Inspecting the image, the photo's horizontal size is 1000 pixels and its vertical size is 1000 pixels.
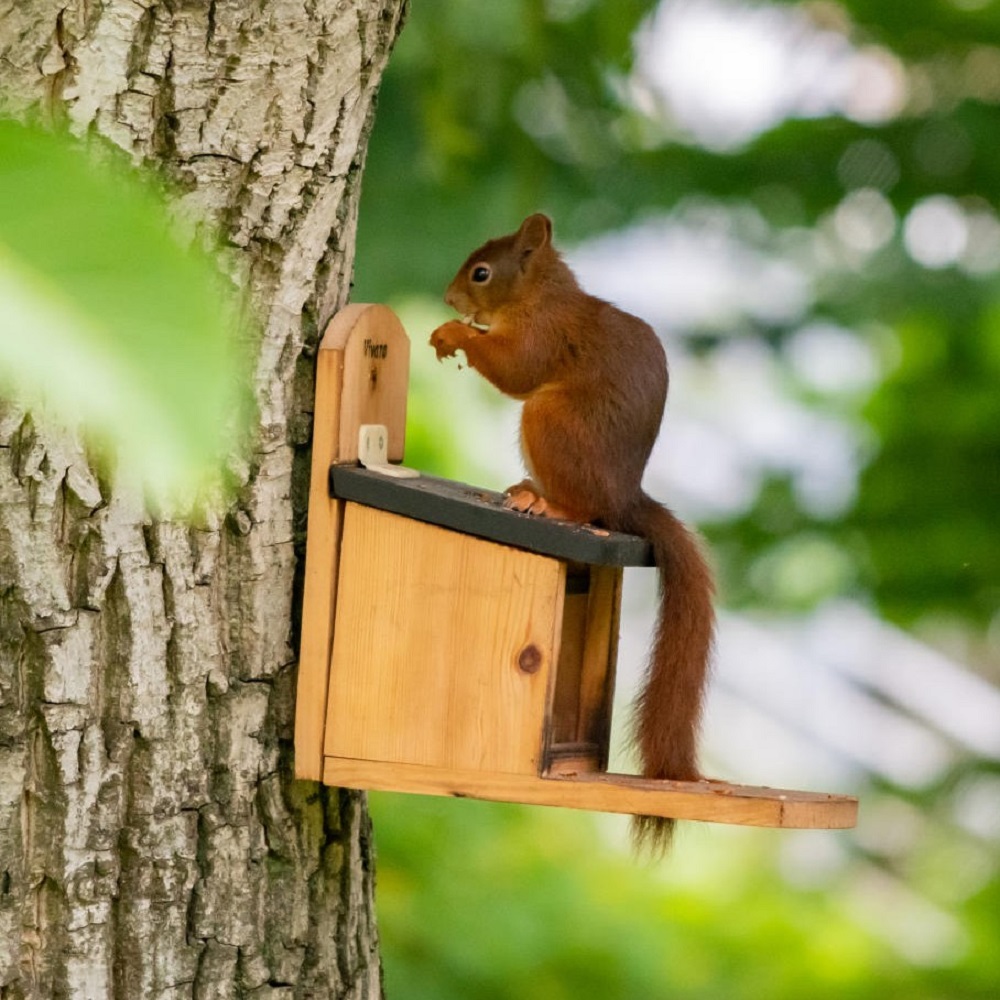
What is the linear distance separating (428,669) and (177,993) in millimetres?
438

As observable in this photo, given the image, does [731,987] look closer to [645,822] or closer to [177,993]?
[645,822]

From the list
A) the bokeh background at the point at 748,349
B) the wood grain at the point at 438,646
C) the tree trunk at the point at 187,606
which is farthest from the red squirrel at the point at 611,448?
the bokeh background at the point at 748,349

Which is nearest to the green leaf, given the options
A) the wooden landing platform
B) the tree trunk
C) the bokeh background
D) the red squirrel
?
the tree trunk

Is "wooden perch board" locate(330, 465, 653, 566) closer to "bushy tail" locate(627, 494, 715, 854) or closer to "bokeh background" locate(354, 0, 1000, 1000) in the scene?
"bushy tail" locate(627, 494, 715, 854)

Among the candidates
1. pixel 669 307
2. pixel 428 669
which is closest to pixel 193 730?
pixel 428 669

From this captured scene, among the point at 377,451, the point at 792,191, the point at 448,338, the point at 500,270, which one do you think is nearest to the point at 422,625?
the point at 377,451

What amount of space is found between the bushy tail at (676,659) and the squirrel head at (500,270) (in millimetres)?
500

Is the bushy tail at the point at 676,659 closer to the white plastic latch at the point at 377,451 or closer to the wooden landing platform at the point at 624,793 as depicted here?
the wooden landing platform at the point at 624,793

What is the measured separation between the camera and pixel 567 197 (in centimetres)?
309

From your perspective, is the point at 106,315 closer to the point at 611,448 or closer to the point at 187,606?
the point at 187,606

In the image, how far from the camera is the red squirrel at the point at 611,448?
1.66m

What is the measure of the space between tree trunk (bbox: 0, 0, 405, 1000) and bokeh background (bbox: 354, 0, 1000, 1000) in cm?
80

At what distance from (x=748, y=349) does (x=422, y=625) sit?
2089 mm

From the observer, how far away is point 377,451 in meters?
1.71
